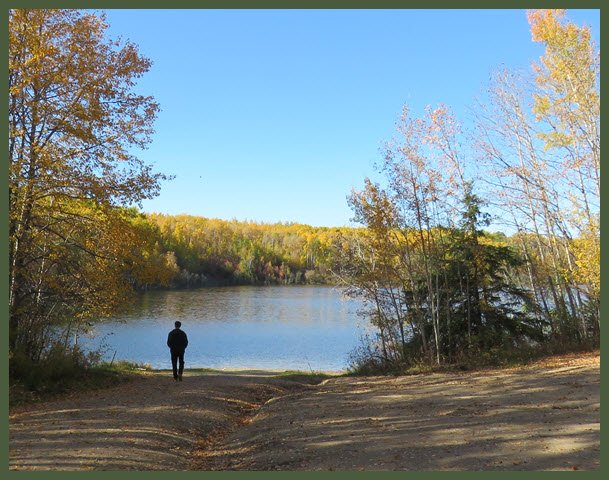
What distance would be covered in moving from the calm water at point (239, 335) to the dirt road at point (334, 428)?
7.42 metres

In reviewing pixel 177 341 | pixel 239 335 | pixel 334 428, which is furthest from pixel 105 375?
pixel 239 335

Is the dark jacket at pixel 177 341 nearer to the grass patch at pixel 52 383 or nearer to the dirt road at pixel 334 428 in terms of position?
the dirt road at pixel 334 428

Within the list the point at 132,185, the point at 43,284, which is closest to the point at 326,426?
the point at 132,185

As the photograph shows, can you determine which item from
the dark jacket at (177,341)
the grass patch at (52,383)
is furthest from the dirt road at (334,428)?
the dark jacket at (177,341)

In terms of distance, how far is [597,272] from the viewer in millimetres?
13797

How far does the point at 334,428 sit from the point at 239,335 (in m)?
30.0

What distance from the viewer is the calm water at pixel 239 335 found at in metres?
28.4

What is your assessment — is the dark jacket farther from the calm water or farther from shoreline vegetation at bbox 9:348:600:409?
the calm water

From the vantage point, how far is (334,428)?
8.60 meters

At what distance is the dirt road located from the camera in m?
6.51

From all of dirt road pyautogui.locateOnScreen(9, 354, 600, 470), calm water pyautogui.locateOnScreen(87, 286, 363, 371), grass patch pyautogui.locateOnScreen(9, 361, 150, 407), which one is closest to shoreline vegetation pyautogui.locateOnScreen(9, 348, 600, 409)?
grass patch pyautogui.locateOnScreen(9, 361, 150, 407)

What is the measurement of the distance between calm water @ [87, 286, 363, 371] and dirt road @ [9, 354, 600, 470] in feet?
24.4

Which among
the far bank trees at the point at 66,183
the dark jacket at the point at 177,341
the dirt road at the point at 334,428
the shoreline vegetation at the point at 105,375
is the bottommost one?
the dirt road at the point at 334,428

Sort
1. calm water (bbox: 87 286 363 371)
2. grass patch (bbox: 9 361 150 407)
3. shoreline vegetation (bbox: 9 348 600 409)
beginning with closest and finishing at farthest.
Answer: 1. grass patch (bbox: 9 361 150 407)
2. shoreline vegetation (bbox: 9 348 600 409)
3. calm water (bbox: 87 286 363 371)
